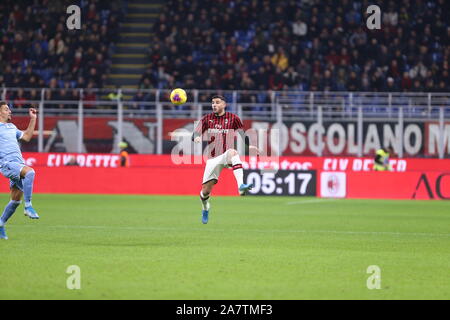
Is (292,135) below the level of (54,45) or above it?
below

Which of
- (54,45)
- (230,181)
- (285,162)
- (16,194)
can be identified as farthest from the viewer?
(54,45)

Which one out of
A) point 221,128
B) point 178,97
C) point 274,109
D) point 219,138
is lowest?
point 219,138

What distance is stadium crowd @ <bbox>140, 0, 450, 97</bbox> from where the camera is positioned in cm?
3628

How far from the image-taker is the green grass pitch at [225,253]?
29.1ft

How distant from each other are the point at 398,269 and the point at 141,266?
3.21 meters

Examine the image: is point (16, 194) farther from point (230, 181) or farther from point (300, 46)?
point (300, 46)

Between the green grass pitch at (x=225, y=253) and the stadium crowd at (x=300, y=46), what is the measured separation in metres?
14.5

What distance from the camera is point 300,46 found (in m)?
37.9

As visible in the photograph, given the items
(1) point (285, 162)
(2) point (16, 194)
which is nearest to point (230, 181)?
(1) point (285, 162)

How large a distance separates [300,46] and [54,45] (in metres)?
10.8

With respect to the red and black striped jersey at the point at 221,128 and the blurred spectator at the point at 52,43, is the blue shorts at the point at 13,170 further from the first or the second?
the blurred spectator at the point at 52,43

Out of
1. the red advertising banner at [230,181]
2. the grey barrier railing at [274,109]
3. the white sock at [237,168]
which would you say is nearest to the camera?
the white sock at [237,168]

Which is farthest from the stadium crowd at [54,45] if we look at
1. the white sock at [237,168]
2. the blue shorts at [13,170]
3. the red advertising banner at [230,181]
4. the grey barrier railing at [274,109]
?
the blue shorts at [13,170]
